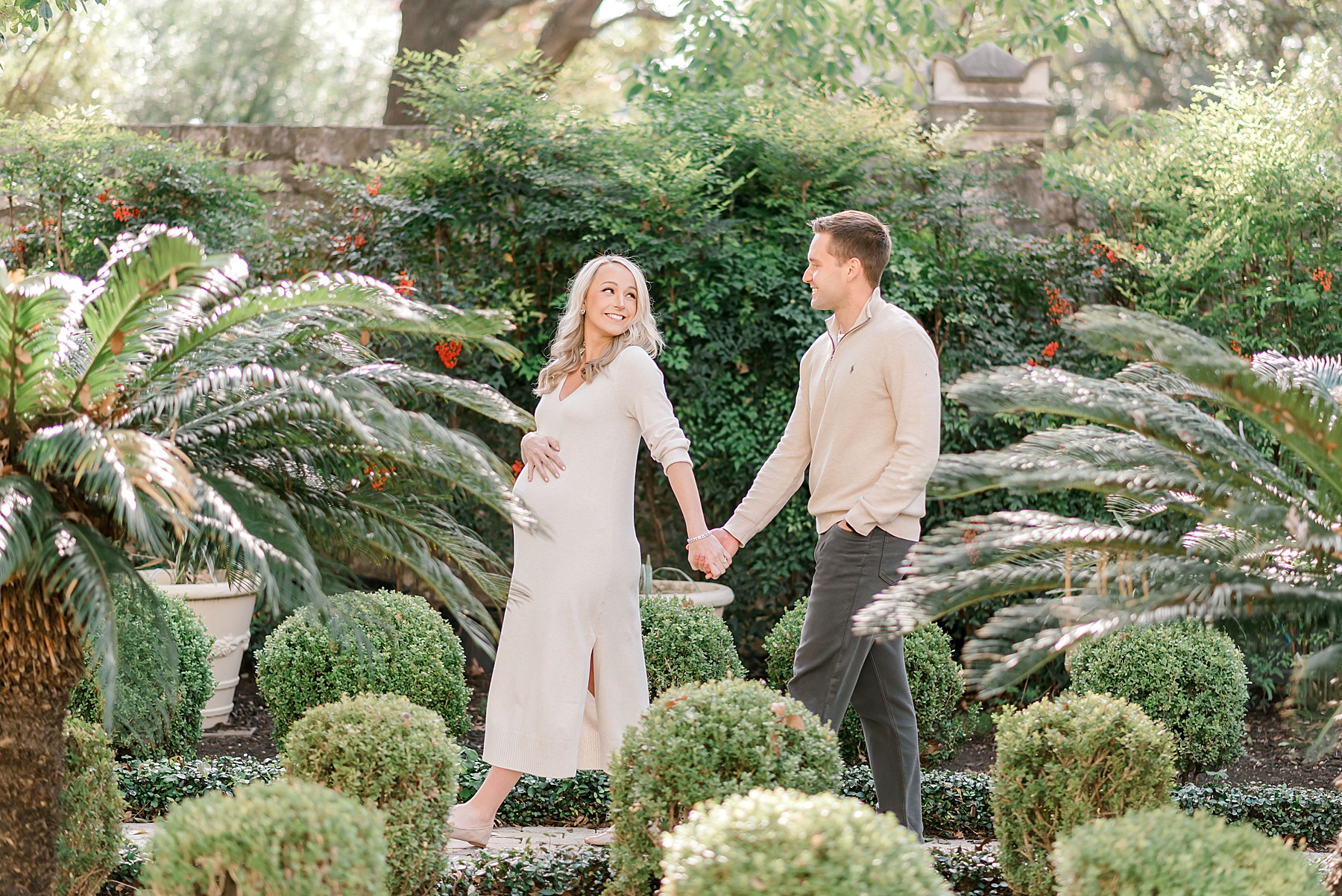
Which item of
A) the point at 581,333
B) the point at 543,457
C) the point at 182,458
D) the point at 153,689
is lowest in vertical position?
the point at 153,689

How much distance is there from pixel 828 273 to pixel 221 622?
362cm

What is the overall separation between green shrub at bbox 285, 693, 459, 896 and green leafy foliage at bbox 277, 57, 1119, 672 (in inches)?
123

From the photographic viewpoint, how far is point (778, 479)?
156 inches

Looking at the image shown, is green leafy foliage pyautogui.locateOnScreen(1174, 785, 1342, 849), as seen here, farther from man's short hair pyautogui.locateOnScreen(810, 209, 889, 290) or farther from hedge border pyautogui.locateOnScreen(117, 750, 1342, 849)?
man's short hair pyautogui.locateOnScreen(810, 209, 889, 290)

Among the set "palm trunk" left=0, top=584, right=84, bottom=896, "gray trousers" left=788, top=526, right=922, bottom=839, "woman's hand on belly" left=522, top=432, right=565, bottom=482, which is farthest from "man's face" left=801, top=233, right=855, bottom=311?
"palm trunk" left=0, top=584, right=84, bottom=896

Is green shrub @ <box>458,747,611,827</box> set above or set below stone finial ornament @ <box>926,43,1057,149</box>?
below

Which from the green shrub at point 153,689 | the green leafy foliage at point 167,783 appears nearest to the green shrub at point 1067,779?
the green shrub at point 153,689

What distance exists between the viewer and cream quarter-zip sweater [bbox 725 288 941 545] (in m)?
3.49

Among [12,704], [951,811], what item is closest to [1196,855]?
[951,811]

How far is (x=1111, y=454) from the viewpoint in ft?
9.77

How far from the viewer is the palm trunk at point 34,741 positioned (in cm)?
276

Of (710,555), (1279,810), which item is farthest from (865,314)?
(1279,810)

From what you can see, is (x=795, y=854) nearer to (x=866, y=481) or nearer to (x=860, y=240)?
(x=866, y=481)

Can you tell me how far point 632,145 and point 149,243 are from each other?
397cm
